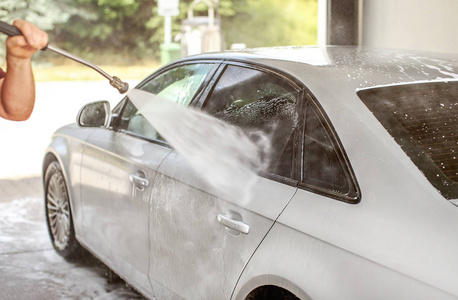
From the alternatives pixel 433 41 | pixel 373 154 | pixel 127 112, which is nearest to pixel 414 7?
pixel 433 41

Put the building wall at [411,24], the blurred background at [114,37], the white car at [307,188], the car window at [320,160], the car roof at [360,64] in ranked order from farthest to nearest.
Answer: the blurred background at [114,37], the building wall at [411,24], the car roof at [360,64], the car window at [320,160], the white car at [307,188]

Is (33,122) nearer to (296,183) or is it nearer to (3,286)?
(3,286)

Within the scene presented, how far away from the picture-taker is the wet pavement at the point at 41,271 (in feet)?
14.2

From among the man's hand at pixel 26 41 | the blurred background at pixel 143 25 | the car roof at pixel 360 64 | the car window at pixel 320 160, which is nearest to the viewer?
the car window at pixel 320 160

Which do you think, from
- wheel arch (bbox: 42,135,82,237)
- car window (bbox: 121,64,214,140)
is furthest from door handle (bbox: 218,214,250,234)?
wheel arch (bbox: 42,135,82,237)

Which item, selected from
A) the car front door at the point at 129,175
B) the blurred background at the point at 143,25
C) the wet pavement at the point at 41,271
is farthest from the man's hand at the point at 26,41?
the blurred background at the point at 143,25

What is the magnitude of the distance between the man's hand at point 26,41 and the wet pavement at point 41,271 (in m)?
2.14

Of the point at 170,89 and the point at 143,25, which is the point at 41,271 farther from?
the point at 143,25

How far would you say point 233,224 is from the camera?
2654 millimetres

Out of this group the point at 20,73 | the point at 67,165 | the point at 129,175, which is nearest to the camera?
the point at 20,73

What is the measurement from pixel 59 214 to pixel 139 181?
1.63 m

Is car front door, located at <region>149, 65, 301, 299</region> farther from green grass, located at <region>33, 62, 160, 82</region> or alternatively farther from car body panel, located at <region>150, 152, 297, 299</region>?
green grass, located at <region>33, 62, 160, 82</region>

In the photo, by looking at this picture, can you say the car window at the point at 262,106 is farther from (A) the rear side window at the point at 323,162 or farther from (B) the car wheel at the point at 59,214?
(B) the car wheel at the point at 59,214

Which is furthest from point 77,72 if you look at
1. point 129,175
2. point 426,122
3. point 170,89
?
point 426,122
